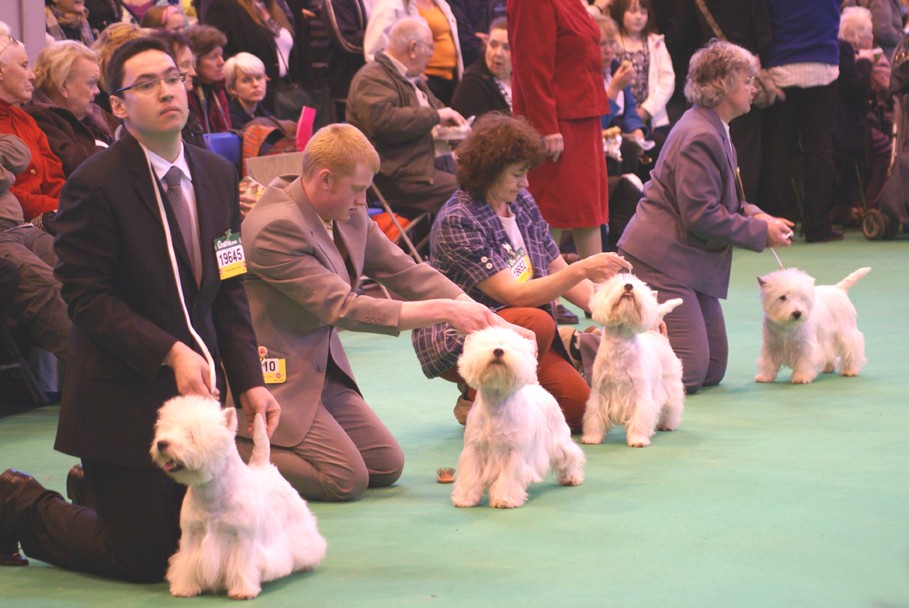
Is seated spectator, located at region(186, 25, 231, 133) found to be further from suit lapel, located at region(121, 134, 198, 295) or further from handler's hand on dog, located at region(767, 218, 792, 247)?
suit lapel, located at region(121, 134, 198, 295)

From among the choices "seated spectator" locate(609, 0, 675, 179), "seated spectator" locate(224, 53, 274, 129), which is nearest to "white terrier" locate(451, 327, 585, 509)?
"seated spectator" locate(224, 53, 274, 129)

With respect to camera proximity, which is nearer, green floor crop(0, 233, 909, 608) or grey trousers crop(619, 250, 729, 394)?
green floor crop(0, 233, 909, 608)

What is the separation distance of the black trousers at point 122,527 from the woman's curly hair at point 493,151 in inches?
74.3

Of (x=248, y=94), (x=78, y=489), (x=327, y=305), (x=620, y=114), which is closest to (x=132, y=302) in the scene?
(x=78, y=489)

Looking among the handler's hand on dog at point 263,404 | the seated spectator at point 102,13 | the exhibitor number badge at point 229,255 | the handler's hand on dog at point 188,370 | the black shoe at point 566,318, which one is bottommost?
the black shoe at point 566,318

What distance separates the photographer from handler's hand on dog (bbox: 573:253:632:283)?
429 cm

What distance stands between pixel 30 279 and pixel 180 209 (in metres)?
2.41

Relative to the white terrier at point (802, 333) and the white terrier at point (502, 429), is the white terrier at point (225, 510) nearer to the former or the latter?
the white terrier at point (502, 429)

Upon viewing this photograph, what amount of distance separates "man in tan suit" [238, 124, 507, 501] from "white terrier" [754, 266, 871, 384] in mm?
2101

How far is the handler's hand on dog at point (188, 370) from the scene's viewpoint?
9.67ft

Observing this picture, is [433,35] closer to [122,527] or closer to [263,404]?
[263,404]

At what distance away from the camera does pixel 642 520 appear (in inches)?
142

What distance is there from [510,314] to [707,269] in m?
1.35

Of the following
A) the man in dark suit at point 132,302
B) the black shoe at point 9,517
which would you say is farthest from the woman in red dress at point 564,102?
the black shoe at point 9,517
